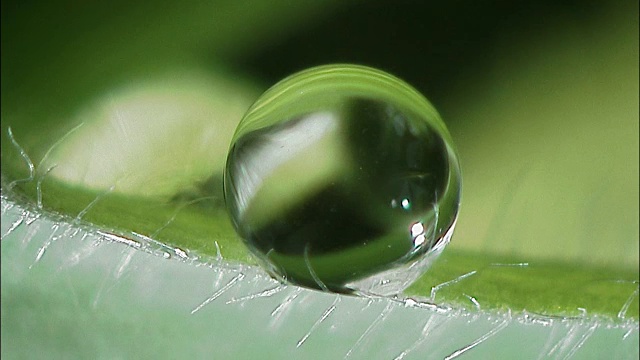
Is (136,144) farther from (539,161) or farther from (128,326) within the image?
(539,161)

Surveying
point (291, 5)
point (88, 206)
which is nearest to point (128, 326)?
point (88, 206)

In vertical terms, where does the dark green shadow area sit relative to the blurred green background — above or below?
below

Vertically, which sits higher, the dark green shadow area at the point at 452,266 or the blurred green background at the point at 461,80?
the blurred green background at the point at 461,80

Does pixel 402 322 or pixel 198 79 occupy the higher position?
pixel 198 79
